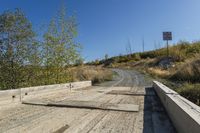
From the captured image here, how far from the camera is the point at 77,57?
13.5 metres

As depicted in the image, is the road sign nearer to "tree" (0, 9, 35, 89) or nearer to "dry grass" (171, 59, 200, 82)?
"dry grass" (171, 59, 200, 82)

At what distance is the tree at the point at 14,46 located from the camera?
1012cm

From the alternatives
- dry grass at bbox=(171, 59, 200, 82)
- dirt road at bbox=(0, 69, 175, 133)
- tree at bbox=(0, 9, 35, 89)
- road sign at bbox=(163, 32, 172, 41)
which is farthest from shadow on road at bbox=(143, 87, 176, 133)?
road sign at bbox=(163, 32, 172, 41)

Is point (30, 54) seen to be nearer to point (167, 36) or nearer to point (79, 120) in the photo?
point (79, 120)

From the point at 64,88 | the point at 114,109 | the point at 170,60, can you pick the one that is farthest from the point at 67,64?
the point at 170,60

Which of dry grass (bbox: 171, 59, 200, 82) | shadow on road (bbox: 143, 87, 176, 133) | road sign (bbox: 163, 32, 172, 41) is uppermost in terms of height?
road sign (bbox: 163, 32, 172, 41)

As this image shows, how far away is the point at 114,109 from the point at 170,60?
35041 millimetres

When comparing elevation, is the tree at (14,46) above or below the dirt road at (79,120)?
above

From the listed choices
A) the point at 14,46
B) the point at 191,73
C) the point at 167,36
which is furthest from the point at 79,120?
the point at 167,36

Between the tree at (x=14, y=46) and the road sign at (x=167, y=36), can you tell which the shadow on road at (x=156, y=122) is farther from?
the road sign at (x=167, y=36)

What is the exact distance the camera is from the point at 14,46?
10289 mm

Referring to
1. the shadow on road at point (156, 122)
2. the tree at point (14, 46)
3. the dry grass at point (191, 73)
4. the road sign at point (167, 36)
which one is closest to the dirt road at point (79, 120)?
the shadow on road at point (156, 122)

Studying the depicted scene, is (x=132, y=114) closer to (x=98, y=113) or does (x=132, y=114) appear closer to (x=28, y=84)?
(x=98, y=113)

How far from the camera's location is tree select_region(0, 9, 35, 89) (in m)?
10.1
